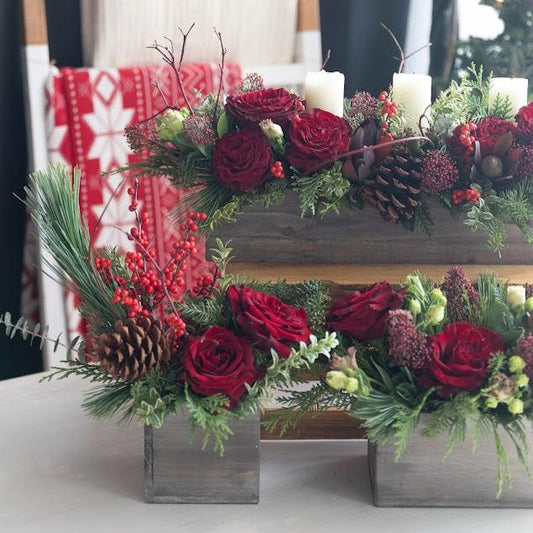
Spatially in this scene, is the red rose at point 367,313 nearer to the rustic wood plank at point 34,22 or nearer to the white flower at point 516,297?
the white flower at point 516,297

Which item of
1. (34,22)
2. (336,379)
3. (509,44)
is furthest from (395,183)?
(509,44)

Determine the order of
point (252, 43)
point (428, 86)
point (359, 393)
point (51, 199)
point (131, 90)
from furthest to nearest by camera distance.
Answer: point (252, 43)
point (131, 90)
point (428, 86)
point (51, 199)
point (359, 393)

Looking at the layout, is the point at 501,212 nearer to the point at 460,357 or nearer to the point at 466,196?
the point at 466,196

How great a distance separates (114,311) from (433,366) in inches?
11.5

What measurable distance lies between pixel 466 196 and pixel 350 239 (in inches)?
5.3

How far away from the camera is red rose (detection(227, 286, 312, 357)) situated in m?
0.75

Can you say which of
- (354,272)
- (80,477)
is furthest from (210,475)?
(354,272)

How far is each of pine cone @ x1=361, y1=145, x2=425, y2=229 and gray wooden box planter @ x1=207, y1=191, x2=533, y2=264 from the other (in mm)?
50

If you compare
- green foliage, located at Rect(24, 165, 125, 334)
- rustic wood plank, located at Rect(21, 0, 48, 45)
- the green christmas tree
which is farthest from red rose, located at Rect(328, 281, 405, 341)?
the green christmas tree

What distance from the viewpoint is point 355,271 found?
3.02 ft

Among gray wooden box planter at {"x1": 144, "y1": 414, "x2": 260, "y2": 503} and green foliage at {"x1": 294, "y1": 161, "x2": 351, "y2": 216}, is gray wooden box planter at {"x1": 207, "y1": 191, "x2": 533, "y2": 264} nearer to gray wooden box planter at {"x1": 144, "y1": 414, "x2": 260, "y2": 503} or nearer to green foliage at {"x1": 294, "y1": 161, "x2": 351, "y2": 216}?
green foliage at {"x1": 294, "y1": 161, "x2": 351, "y2": 216}

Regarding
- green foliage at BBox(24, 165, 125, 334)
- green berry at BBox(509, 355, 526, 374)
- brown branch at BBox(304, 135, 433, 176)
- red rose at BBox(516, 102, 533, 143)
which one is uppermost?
red rose at BBox(516, 102, 533, 143)

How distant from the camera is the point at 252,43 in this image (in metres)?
1.73

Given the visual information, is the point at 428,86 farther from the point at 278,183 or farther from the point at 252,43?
the point at 252,43
